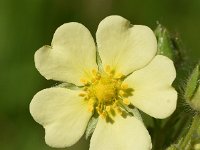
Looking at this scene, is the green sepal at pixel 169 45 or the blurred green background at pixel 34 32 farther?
the blurred green background at pixel 34 32

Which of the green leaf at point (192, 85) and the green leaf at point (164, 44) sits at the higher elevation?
the green leaf at point (164, 44)

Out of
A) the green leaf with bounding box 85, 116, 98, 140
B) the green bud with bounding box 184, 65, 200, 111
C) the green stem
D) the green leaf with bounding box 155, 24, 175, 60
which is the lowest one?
the green leaf with bounding box 85, 116, 98, 140

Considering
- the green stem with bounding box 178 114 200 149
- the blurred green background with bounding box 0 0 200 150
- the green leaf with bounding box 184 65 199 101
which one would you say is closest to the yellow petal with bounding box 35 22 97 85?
the green leaf with bounding box 184 65 199 101

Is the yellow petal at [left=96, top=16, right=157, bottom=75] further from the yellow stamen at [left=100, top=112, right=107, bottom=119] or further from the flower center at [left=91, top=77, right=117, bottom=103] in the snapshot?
the yellow stamen at [left=100, top=112, right=107, bottom=119]

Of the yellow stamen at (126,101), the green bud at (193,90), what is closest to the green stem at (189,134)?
the green bud at (193,90)

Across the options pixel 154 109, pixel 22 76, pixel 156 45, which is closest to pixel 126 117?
pixel 154 109

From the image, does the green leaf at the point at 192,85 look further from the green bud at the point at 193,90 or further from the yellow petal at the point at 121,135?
the yellow petal at the point at 121,135

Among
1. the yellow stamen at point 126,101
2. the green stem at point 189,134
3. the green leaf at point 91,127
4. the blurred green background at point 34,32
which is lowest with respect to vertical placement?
the blurred green background at point 34,32

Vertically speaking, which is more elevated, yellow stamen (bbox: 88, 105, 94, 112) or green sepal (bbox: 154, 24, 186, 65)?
green sepal (bbox: 154, 24, 186, 65)
